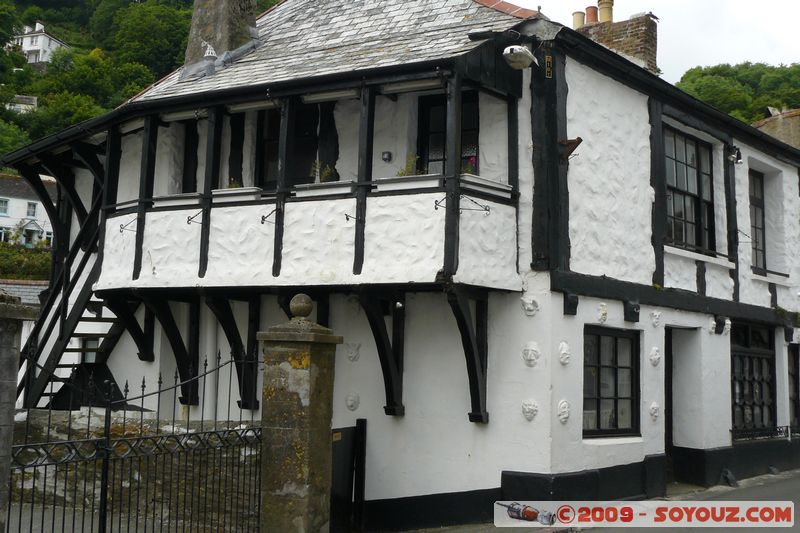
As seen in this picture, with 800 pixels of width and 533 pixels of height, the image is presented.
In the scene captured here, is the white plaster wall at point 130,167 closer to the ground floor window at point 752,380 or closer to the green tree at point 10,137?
the ground floor window at point 752,380

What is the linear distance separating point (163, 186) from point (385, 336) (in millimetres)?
4727

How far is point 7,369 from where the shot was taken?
607cm

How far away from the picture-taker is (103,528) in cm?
703

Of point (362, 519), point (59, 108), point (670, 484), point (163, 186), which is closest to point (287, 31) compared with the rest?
point (163, 186)

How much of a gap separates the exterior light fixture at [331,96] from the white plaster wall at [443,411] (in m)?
2.64

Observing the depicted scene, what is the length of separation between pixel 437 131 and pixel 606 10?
18.2 ft

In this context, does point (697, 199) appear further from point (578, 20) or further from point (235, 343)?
point (235, 343)

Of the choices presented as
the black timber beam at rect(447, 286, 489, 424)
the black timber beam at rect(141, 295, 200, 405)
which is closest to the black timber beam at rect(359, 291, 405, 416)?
the black timber beam at rect(447, 286, 489, 424)

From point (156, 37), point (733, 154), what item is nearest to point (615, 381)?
point (733, 154)

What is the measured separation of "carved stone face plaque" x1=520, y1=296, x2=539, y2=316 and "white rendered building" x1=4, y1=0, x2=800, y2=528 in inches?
1.5

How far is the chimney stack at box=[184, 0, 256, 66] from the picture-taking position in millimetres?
14047

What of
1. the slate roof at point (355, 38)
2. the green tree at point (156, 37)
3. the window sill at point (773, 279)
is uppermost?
the green tree at point (156, 37)

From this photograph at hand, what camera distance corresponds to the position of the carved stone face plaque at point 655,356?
40.8 feet

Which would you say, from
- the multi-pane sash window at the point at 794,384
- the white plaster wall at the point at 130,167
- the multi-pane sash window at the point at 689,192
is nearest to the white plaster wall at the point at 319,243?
the white plaster wall at the point at 130,167
